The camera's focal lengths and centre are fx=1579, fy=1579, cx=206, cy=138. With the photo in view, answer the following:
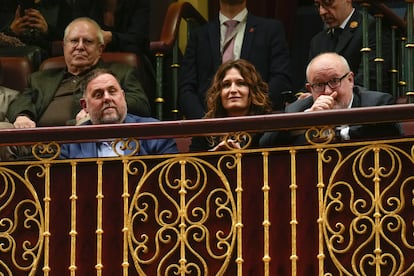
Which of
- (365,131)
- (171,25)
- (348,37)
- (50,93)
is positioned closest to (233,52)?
(171,25)

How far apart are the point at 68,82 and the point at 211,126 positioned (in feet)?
6.12

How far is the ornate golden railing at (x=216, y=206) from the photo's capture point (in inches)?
264

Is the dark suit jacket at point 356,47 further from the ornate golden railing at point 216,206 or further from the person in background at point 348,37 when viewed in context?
the ornate golden railing at point 216,206

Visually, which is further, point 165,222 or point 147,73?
point 147,73

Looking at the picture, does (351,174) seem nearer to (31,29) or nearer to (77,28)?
(77,28)

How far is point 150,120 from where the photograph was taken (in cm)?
750

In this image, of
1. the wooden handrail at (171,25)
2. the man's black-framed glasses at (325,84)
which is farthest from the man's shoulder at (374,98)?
the wooden handrail at (171,25)

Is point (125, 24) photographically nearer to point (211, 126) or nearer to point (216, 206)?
point (211, 126)

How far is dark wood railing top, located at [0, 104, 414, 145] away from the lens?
670cm

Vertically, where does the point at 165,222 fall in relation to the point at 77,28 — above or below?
below

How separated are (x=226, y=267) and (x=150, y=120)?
1.01m

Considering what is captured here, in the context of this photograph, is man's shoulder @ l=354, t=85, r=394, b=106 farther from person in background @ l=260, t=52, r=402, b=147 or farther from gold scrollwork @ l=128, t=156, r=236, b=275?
gold scrollwork @ l=128, t=156, r=236, b=275

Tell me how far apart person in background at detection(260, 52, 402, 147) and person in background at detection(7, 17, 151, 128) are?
124cm

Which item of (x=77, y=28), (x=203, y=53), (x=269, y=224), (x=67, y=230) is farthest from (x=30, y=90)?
(x=269, y=224)
